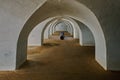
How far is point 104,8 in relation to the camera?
4641mm

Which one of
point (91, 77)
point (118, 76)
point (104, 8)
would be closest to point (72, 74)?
point (91, 77)

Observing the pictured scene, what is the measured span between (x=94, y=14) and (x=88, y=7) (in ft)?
1.25

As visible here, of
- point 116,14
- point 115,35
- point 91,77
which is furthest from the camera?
point 115,35

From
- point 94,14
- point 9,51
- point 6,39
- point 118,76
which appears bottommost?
point 118,76

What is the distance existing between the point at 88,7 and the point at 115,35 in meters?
1.53

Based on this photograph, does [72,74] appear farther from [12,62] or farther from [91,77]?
[12,62]

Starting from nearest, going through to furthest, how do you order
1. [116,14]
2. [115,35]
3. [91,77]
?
[91,77], [116,14], [115,35]

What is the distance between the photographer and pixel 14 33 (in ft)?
16.8

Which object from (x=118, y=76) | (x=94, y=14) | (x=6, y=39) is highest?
(x=94, y=14)

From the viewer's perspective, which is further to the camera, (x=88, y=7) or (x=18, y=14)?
(x=18, y=14)

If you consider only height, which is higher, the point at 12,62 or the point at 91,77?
the point at 12,62

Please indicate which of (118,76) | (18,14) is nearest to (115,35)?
(118,76)

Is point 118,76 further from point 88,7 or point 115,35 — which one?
point 88,7

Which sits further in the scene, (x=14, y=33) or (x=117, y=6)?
(x=14, y=33)
